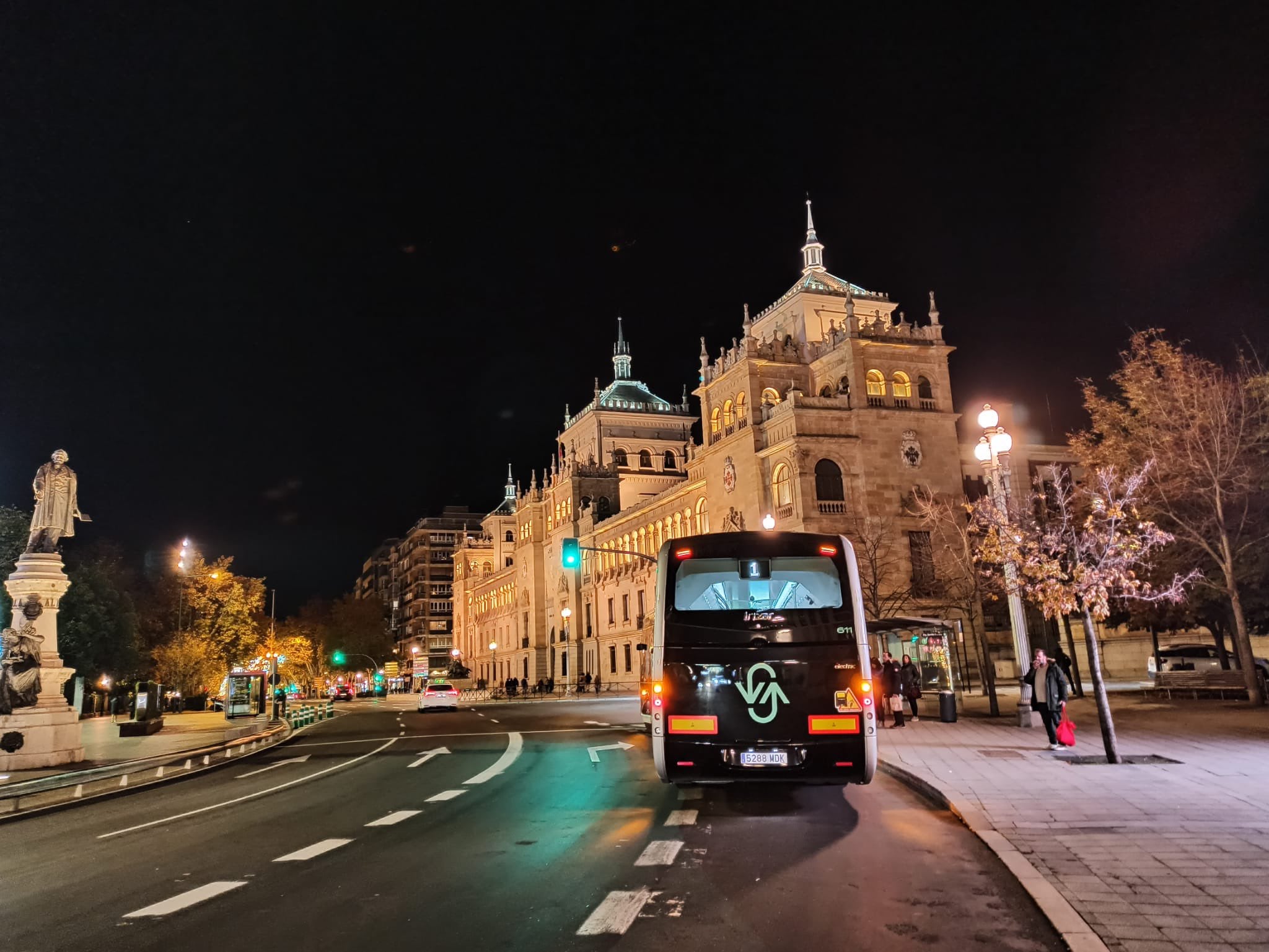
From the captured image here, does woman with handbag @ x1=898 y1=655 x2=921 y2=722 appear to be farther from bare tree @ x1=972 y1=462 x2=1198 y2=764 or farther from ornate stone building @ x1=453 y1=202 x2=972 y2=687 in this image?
ornate stone building @ x1=453 y1=202 x2=972 y2=687

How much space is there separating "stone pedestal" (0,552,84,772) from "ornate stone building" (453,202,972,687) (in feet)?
48.3

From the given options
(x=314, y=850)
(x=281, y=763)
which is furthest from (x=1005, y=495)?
(x=281, y=763)

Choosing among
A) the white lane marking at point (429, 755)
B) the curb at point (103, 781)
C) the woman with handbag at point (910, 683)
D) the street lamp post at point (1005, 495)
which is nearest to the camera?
the curb at point (103, 781)

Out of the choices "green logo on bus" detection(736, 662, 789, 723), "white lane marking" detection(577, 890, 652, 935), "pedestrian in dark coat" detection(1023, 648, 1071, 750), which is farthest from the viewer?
"pedestrian in dark coat" detection(1023, 648, 1071, 750)

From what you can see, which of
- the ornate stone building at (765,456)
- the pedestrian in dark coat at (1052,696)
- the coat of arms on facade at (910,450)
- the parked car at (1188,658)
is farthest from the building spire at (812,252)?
the pedestrian in dark coat at (1052,696)

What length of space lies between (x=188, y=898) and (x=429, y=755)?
13.1m

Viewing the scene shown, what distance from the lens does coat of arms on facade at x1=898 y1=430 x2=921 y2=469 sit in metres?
45.2

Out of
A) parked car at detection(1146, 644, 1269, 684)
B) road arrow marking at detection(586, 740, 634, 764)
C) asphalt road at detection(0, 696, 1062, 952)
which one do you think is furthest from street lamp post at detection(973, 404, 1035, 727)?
parked car at detection(1146, 644, 1269, 684)

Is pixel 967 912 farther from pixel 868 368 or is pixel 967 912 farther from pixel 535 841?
pixel 868 368

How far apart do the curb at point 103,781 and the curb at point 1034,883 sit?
12.4 metres

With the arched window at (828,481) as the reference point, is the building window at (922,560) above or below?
below

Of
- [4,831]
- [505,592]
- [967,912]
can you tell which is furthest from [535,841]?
[505,592]

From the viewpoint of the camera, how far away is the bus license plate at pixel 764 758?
31.2 ft

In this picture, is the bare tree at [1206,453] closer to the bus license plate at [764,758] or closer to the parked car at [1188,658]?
the parked car at [1188,658]
